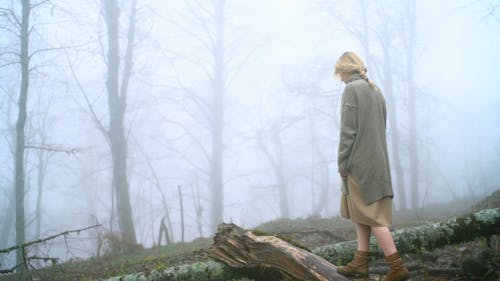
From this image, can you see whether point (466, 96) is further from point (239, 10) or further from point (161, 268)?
point (161, 268)

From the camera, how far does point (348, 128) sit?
346cm

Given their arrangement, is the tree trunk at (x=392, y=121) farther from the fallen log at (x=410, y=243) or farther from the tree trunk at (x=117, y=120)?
the fallen log at (x=410, y=243)

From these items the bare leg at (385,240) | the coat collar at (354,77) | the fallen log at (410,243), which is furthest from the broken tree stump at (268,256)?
the coat collar at (354,77)

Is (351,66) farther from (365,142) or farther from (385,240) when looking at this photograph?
(385,240)

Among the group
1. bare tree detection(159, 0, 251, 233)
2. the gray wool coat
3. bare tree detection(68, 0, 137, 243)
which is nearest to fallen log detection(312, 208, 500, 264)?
the gray wool coat

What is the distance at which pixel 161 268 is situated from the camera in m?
4.20

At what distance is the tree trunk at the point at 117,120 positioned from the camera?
13406 mm

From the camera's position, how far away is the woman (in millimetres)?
3268

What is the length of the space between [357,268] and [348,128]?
1332 mm

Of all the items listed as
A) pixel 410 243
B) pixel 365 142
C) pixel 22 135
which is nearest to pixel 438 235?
pixel 410 243

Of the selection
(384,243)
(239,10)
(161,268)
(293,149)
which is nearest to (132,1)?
(239,10)

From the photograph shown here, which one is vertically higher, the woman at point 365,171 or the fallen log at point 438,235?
the woman at point 365,171

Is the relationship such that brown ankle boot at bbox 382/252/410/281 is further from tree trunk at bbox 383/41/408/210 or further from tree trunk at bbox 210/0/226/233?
tree trunk at bbox 210/0/226/233

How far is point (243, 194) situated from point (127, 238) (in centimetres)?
6045
